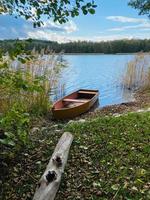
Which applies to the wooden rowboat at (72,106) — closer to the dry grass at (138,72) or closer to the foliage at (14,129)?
the dry grass at (138,72)

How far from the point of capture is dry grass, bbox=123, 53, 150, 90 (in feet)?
41.3

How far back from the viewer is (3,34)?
397cm

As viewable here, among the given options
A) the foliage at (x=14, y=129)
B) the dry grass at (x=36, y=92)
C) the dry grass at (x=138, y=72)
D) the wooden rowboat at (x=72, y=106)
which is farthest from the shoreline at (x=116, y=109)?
the foliage at (x=14, y=129)

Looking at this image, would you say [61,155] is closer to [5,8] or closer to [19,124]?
[19,124]

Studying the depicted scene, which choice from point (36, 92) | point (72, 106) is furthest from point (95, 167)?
point (72, 106)

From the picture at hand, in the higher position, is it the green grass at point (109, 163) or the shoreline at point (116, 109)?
the green grass at point (109, 163)

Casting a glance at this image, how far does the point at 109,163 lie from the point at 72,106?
16.6 feet

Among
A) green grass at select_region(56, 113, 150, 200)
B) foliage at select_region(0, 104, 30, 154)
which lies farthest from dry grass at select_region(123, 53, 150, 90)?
foliage at select_region(0, 104, 30, 154)

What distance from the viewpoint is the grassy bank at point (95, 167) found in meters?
3.02

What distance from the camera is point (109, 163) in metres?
3.46

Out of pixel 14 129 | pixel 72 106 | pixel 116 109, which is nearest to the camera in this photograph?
pixel 14 129

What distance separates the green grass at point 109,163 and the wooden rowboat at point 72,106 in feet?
9.57

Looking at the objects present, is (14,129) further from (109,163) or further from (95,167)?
(109,163)

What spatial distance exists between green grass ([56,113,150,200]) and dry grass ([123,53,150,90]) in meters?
8.11
